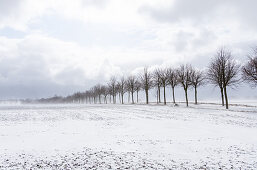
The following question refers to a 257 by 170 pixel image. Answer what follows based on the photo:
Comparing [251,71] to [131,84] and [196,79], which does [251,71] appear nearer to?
[196,79]

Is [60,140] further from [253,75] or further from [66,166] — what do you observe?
[253,75]

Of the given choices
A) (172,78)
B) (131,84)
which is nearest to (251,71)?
(172,78)

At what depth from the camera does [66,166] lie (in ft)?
25.2

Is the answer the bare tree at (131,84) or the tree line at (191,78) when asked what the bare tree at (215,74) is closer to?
the tree line at (191,78)

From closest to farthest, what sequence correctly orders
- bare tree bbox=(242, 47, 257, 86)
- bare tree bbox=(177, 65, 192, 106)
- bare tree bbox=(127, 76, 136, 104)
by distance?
bare tree bbox=(242, 47, 257, 86) < bare tree bbox=(177, 65, 192, 106) < bare tree bbox=(127, 76, 136, 104)

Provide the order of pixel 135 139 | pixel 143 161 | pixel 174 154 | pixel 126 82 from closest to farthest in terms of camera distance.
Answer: pixel 143 161
pixel 174 154
pixel 135 139
pixel 126 82

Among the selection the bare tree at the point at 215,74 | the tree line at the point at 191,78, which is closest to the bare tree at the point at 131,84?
the tree line at the point at 191,78

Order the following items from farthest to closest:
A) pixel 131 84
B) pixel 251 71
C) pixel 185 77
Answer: pixel 131 84
pixel 185 77
pixel 251 71

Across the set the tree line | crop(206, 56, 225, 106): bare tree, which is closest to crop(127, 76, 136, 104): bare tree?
the tree line

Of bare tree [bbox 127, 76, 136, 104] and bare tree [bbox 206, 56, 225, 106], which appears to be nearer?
bare tree [bbox 206, 56, 225, 106]

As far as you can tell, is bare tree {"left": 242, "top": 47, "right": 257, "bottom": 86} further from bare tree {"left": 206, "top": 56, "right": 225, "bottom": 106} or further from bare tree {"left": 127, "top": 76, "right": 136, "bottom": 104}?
bare tree {"left": 127, "top": 76, "right": 136, "bottom": 104}

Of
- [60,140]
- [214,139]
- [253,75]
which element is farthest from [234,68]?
[60,140]

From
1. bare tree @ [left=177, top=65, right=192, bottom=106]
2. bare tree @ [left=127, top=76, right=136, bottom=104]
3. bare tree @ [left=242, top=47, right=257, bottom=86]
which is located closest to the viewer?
bare tree @ [left=242, top=47, right=257, bottom=86]

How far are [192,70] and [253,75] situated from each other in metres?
25.4
